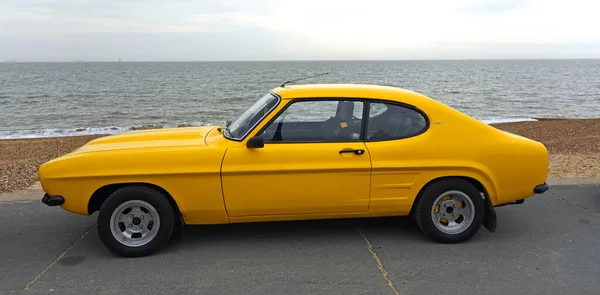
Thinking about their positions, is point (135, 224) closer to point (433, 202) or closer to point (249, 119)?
point (249, 119)

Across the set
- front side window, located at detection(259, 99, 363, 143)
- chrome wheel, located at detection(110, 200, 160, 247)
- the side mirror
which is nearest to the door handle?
front side window, located at detection(259, 99, 363, 143)

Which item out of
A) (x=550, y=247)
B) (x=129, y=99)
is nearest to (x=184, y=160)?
(x=550, y=247)

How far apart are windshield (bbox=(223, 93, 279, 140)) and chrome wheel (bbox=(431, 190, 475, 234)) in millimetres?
1844

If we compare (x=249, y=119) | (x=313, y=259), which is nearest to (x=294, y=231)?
(x=313, y=259)

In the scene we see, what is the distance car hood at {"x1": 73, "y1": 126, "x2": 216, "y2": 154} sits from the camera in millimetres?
4105

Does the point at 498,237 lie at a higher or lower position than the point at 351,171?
lower

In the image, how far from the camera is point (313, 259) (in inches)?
152

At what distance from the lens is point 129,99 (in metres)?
31.7

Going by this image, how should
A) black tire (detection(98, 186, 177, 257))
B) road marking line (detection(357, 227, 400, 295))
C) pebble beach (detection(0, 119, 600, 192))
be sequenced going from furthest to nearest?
pebble beach (detection(0, 119, 600, 192))
black tire (detection(98, 186, 177, 257))
road marking line (detection(357, 227, 400, 295))

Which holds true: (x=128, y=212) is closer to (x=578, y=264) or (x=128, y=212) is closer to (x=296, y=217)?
(x=296, y=217)

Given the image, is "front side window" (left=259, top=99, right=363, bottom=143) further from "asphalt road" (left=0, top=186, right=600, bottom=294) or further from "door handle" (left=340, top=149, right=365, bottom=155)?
"asphalt road" (left=0, top=186, right=600, bottom=294)

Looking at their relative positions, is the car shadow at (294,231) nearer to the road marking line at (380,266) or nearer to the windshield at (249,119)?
the road marking line at (380,266)

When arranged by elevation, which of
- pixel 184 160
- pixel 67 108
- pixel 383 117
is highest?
pixel 383 117

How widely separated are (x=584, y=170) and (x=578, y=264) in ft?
13.5
